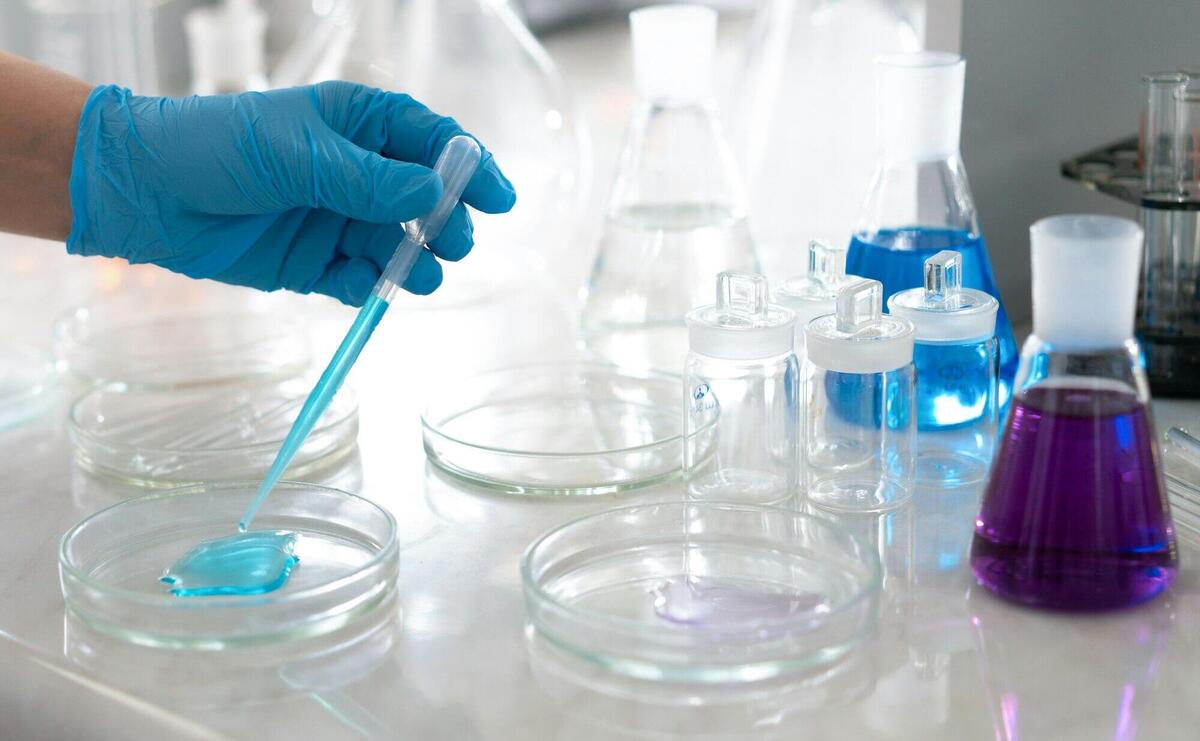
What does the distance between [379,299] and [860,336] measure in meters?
0.38

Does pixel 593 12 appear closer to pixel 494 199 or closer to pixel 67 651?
pixel 494 199

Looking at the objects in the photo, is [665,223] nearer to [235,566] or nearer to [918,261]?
[918,261]

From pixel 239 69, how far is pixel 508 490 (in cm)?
135

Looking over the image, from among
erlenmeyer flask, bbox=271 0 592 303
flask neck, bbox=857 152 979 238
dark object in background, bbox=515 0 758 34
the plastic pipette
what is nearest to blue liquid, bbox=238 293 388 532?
the plastic pipette

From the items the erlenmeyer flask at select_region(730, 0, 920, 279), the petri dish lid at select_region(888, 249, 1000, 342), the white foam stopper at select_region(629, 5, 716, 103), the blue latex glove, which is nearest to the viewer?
the petri dish lid at select_region(888, 249, 1000, 342)

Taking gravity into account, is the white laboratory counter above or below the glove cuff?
below

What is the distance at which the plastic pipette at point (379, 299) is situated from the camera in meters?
1.02

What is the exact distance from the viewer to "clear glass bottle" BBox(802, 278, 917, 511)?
942mm

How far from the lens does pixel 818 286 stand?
108 cm

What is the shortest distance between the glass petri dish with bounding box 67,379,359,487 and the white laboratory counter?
0.12 metres

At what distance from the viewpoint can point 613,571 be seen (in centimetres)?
90

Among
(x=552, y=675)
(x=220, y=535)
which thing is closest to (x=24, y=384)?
(x=220, y=535)

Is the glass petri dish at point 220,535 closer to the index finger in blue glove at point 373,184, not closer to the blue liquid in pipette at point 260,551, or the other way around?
the blue liquid in pipette at point 260,551

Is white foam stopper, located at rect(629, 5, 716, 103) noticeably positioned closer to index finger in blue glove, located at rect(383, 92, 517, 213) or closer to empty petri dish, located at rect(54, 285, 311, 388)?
index finger in blue glove, located at rect(383, 92, 517, 213)
